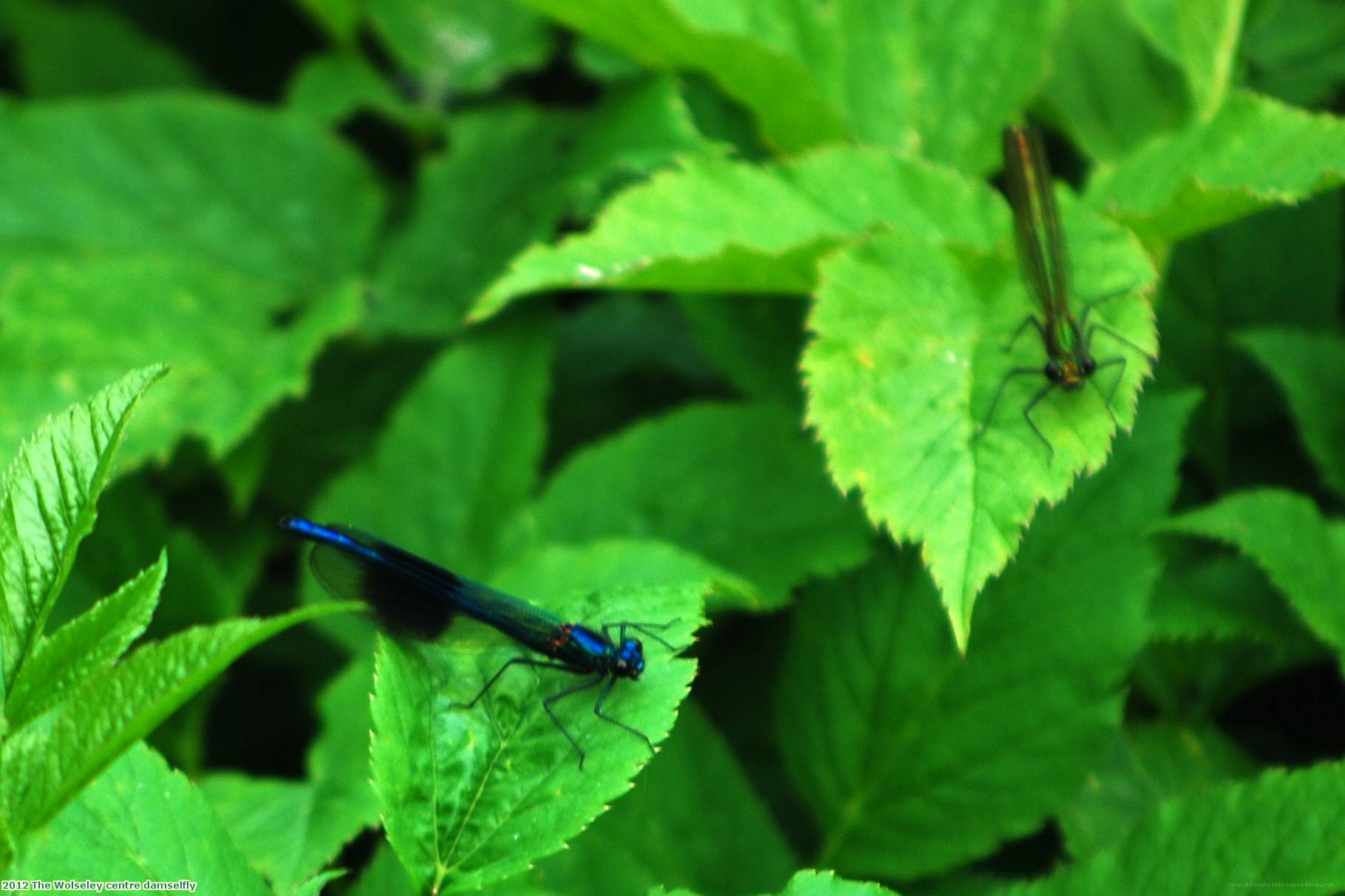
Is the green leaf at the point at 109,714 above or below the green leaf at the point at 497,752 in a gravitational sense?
above

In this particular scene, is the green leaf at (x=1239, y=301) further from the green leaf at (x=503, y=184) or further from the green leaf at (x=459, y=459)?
the green leaf at (x=459, y=459)

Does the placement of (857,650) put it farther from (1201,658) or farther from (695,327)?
(695,327)

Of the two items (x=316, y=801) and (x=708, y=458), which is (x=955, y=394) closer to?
Result: (x=708, y=458)

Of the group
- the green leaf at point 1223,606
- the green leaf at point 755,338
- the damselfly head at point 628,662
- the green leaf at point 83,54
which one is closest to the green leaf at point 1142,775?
the green leaf at point 1223,606

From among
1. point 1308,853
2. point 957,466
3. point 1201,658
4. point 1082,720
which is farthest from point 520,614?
point 1201,658

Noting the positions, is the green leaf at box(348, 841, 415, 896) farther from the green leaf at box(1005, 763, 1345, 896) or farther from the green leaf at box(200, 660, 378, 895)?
the green leaf at box(1005, 763, 1345, 896)

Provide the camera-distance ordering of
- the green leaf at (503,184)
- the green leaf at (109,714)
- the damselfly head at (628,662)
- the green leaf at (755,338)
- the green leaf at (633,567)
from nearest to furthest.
→ the green leaf at (109,714)
the damselfly head at (628,662)
the green leaf at (633,567)
the green leaf at (755,338)
the green leaf at (503,184)

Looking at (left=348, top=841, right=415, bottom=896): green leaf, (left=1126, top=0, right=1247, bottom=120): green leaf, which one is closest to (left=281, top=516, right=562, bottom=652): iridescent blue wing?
(left=348, top=841, right=415, bottom=896): green leaf

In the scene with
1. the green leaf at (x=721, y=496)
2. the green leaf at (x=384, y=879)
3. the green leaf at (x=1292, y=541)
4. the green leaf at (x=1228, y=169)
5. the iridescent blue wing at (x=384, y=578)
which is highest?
the green leaf at (x=1228, y=169)
